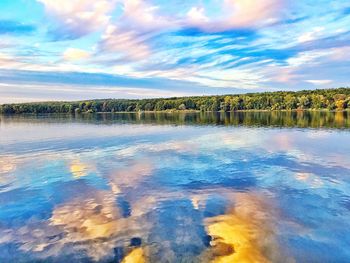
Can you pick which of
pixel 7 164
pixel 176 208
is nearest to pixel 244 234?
pixel 176 208

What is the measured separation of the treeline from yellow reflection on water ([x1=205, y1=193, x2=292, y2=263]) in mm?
138017

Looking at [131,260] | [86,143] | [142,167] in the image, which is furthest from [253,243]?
[86,143]

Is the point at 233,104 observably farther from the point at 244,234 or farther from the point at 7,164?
the point at 244,234

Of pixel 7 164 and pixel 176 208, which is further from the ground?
pixel 176 208

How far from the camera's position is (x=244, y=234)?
12.6 metres

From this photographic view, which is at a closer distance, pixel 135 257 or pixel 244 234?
pixel 135 257

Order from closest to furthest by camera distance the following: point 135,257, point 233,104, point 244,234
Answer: point 135,257
point 244,234
point 233,104

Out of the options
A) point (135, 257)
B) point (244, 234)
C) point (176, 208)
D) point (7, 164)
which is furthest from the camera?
point (7, 164)

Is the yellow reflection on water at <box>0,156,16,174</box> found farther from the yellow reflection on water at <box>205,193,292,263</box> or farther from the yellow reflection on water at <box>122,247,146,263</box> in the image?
the yellow reflection on water at <box>205,193,292,263</box>

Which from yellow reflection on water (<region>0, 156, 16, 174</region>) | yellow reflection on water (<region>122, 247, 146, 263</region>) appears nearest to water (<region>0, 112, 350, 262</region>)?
yellow reflection on water (<region>122, 247, 146, 263</region>)

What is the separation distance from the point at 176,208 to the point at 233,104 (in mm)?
153297

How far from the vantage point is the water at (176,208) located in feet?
37.6

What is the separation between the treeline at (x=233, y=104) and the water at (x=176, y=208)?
13016 cm

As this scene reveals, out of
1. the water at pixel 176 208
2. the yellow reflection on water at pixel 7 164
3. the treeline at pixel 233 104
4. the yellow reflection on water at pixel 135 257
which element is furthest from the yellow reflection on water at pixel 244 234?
the treeline at pixel 233 104
